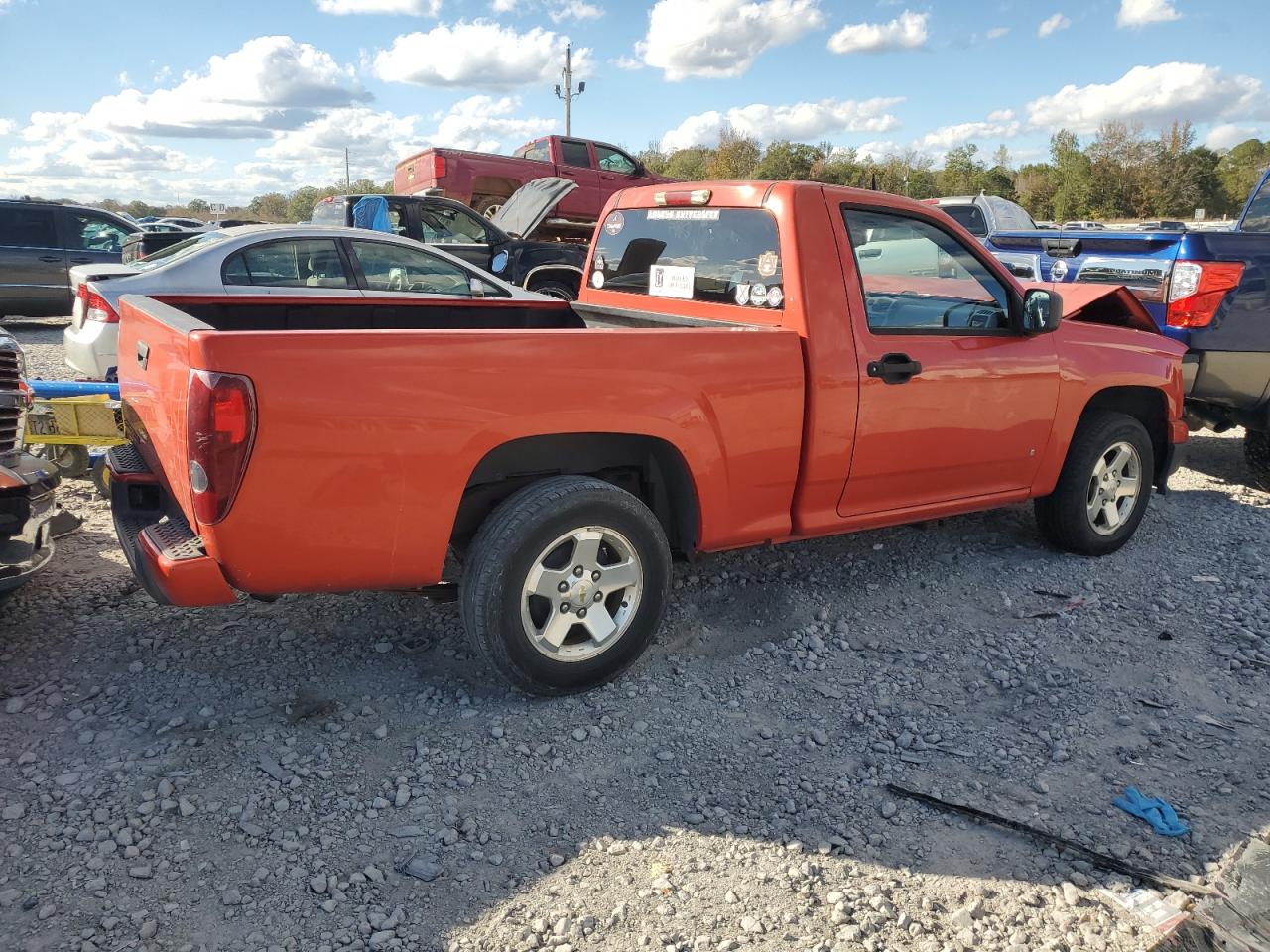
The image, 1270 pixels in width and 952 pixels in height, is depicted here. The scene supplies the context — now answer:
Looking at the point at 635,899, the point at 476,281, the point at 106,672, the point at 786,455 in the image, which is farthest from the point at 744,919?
the point at 476,281

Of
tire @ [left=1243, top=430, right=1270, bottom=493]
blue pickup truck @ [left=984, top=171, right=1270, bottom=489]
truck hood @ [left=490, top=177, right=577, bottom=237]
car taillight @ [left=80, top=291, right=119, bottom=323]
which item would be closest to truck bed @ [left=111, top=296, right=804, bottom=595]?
car taillight @ [left=80, top=291, right=119, bottom=323]

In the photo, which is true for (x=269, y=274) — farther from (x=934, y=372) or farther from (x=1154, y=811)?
(x=1154, y=811)

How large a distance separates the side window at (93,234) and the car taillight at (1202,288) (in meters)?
12.3

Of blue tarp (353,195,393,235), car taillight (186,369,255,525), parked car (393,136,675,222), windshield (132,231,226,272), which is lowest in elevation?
car taillight (186,369,255,525)

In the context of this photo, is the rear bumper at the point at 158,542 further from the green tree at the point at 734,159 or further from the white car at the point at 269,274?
the green tree at the point at 734,159

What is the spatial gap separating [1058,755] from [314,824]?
2433mm

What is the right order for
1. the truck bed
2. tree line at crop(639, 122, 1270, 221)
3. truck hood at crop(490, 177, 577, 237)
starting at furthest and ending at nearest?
tree line at crop(639, 122, 1270, 221), truck hood at crop(490, 177, 577, 237), the truck bed

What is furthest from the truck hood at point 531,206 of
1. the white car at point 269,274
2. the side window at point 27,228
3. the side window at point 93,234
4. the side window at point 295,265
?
the side window at point 27,228

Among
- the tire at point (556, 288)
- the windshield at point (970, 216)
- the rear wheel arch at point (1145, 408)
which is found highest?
the windshield at point (970, 216)

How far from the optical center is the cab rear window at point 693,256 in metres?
3.94

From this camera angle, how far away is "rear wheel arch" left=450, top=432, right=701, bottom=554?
130 inches

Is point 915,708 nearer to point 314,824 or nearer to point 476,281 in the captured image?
point 314,824

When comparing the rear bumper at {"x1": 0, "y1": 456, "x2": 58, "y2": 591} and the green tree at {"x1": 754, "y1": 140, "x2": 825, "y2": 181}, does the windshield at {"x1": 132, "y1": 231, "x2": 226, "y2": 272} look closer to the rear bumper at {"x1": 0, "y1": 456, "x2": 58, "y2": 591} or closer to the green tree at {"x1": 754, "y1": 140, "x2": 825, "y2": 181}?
the rear bumper at {"x1": 0, "y1": 456, "x2": 58, "y2": 591}

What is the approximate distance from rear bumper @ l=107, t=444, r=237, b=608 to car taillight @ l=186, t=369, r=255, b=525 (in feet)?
0.60
